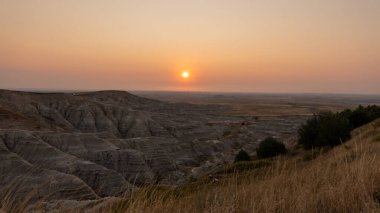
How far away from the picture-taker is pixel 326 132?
1347 inches

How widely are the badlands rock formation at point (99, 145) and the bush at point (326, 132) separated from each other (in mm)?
16748

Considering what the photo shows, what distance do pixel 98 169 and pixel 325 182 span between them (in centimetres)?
4328

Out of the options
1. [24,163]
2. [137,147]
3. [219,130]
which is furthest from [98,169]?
[219,130]

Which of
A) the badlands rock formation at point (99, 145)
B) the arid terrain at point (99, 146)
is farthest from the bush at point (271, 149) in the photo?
the badlands rock formation at point (99, 145)

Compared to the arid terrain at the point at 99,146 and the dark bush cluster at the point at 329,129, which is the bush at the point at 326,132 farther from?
the arid terrain at the point at 99,146

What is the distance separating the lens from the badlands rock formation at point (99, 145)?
40438 millimetres

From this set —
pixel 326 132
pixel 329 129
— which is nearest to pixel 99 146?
pixel 326 132

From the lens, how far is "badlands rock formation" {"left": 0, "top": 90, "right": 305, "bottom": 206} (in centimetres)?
4044

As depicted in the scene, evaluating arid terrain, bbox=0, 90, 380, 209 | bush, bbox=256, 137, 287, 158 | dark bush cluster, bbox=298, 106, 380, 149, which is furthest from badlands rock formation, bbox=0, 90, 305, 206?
dark bush cluster, bbox=298, 106, 380, 149

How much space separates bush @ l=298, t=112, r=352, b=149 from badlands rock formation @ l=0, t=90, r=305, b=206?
54.9 ft

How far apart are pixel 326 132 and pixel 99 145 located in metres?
35.2

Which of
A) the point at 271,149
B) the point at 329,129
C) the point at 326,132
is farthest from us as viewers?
the point at 271,149

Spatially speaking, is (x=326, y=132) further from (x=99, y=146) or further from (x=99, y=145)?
(x=99, y=145)

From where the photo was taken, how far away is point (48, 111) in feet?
263
